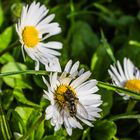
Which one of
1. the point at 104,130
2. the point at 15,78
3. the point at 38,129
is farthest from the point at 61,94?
the point at 15,78

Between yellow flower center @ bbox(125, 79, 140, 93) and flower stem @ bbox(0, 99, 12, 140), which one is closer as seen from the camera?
flower stem @ bbox(0, 99, 12, 140)

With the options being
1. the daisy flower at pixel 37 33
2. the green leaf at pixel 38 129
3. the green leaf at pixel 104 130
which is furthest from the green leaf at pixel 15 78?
the green leaf at pixel 104 130

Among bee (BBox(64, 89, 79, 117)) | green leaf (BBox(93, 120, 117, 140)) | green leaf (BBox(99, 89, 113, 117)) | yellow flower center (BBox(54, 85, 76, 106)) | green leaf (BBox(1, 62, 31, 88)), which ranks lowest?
green leaf (BBox(93, 120, 117, 140))

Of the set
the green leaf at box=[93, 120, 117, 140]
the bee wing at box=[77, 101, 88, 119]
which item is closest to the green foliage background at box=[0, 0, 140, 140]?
the green leaf at box=[93, 120, 117, 140]

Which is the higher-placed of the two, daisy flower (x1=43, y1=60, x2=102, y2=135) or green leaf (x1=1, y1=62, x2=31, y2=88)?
green leaf (x1=1, y1=62, x2=31, y2=88)

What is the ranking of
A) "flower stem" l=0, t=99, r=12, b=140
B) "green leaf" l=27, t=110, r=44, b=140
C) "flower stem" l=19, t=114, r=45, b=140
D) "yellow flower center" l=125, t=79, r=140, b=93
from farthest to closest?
1. "yellow flower center" l=125, t=79, r=140, b=93
2. "green leaf" l=27, t=110, r=44, b=140
3. "flower stem" l=0, t=99, r=12, b=140
4. "flower stem" l=19, t=114, r=45, b=140

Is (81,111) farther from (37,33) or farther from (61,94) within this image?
(37,33)

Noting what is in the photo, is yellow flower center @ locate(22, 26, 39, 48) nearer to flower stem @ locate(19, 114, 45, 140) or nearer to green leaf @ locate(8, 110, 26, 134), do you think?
green leaf @ locate(8, 110, 26, 134)

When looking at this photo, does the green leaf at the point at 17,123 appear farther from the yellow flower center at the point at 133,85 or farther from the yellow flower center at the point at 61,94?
the yellow flower center at the point at 133,85
